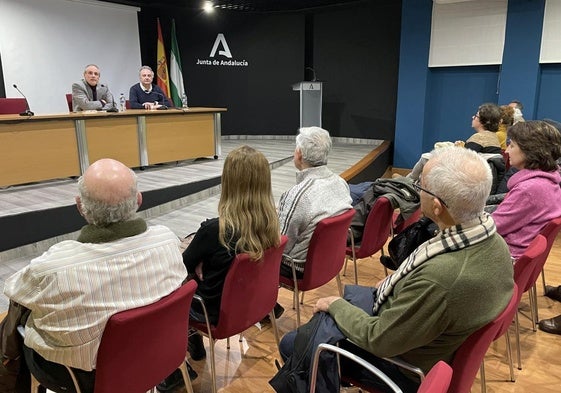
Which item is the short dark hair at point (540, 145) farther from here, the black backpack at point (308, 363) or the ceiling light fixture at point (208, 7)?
the ceiling light fixture at point (208, 7)

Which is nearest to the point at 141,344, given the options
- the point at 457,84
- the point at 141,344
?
the point at 141,344

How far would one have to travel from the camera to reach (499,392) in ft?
7.17

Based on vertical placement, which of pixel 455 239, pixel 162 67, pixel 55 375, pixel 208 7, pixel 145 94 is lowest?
pixel 55 375

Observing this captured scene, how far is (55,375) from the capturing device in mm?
1519

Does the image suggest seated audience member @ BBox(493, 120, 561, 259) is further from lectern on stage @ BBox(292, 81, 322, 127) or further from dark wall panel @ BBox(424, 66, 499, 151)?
lectern on stage @ BBox(292, 81, 322, 127)

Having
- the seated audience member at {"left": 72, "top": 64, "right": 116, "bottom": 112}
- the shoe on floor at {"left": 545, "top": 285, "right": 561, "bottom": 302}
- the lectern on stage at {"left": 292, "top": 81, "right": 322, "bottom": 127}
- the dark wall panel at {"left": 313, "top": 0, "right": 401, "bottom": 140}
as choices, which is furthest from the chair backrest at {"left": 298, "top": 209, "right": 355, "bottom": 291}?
the dark wall panel at {"left": 313, "top": 0, "right": 401, "bottom": 140}

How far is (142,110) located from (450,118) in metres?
4.94

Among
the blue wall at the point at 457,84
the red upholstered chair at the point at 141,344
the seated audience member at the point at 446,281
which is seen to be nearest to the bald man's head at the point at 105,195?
the red upholstered chair at the point at 141,344

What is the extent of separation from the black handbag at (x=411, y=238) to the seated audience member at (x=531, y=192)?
381 millimetres

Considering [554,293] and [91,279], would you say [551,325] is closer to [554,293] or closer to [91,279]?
[554,293]

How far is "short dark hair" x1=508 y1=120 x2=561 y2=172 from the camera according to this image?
240 centimetres

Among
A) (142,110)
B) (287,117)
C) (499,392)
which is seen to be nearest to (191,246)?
(499,392)

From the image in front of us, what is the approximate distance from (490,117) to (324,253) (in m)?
2.29

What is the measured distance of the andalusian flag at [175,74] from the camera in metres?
8.65
